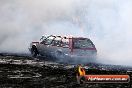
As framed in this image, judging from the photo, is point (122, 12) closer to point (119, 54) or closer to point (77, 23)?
point (77, 23)

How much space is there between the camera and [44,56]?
26.6 metres

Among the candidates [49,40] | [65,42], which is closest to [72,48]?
[65,42]

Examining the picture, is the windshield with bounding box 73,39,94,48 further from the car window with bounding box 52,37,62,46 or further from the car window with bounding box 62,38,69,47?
the car window with bounding box 52,37,62,46

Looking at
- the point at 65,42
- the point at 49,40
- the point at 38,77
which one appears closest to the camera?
the point at 38,77

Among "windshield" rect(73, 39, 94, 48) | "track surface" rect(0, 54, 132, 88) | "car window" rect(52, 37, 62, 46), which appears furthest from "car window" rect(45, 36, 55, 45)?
"track surface" rect(0, 54, 132, 88)

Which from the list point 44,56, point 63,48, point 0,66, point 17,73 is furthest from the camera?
point 44,56

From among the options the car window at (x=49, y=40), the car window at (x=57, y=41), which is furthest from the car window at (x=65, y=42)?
the car window at (x=49, y=40)

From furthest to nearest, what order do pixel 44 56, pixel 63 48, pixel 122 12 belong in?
1. pixel 122 12
2. pixel 44 56
3. pixel 63 48

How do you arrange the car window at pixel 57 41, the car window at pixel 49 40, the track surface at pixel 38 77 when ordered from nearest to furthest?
1. the track surface at pixel 38 77
2. the car window at pixel 57 41
3. the car window at pixel 49 40

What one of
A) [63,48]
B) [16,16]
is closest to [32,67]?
[63,48]

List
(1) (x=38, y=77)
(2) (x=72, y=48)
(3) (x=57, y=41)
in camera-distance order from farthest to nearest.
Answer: (3) (x=57, y=41) → (2) (x=72, y=48) → (1) (x=38, y=77)

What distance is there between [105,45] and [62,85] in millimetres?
19450

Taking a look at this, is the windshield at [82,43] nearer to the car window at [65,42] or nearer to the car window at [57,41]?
the car window at [65,42]

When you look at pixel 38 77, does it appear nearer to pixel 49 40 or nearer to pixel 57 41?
pixel 57 41
